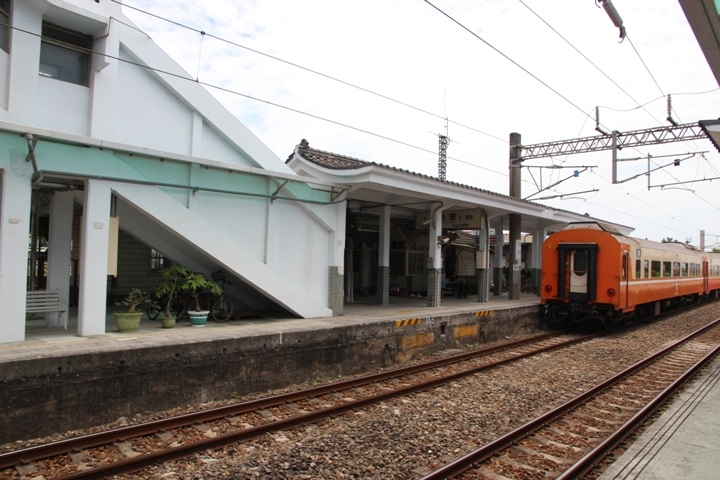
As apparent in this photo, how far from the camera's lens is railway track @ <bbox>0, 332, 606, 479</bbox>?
4.68m

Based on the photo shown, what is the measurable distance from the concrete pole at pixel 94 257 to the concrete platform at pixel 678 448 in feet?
23.6

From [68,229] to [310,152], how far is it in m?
6.19

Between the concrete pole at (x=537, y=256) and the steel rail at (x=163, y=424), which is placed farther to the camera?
the concrete pole at (x=537, y=256)

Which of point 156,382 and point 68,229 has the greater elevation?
point 68,229

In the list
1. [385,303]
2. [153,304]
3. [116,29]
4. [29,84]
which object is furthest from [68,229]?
[385,303]

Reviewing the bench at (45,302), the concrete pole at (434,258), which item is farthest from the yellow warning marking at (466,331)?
the bench at (45,302)

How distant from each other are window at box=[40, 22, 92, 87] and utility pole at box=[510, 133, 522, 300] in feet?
45.4

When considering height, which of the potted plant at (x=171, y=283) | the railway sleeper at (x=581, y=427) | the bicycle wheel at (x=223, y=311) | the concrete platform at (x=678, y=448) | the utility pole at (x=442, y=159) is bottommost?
A: the railway sleeper at (x=581, y=427)

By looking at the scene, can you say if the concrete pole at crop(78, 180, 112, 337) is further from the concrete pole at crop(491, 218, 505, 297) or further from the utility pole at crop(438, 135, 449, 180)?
the utility pole at crop(438, 135, 449, 180)

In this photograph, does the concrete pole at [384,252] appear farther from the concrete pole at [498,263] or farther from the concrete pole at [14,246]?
the concrete pole at [14,246]

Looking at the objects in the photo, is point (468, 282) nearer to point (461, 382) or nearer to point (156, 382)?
point (461, 382)

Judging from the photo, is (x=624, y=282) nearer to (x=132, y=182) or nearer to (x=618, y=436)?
(x=618, y=436)

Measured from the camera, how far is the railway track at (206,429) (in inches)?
184

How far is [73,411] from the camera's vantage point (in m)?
5.84
